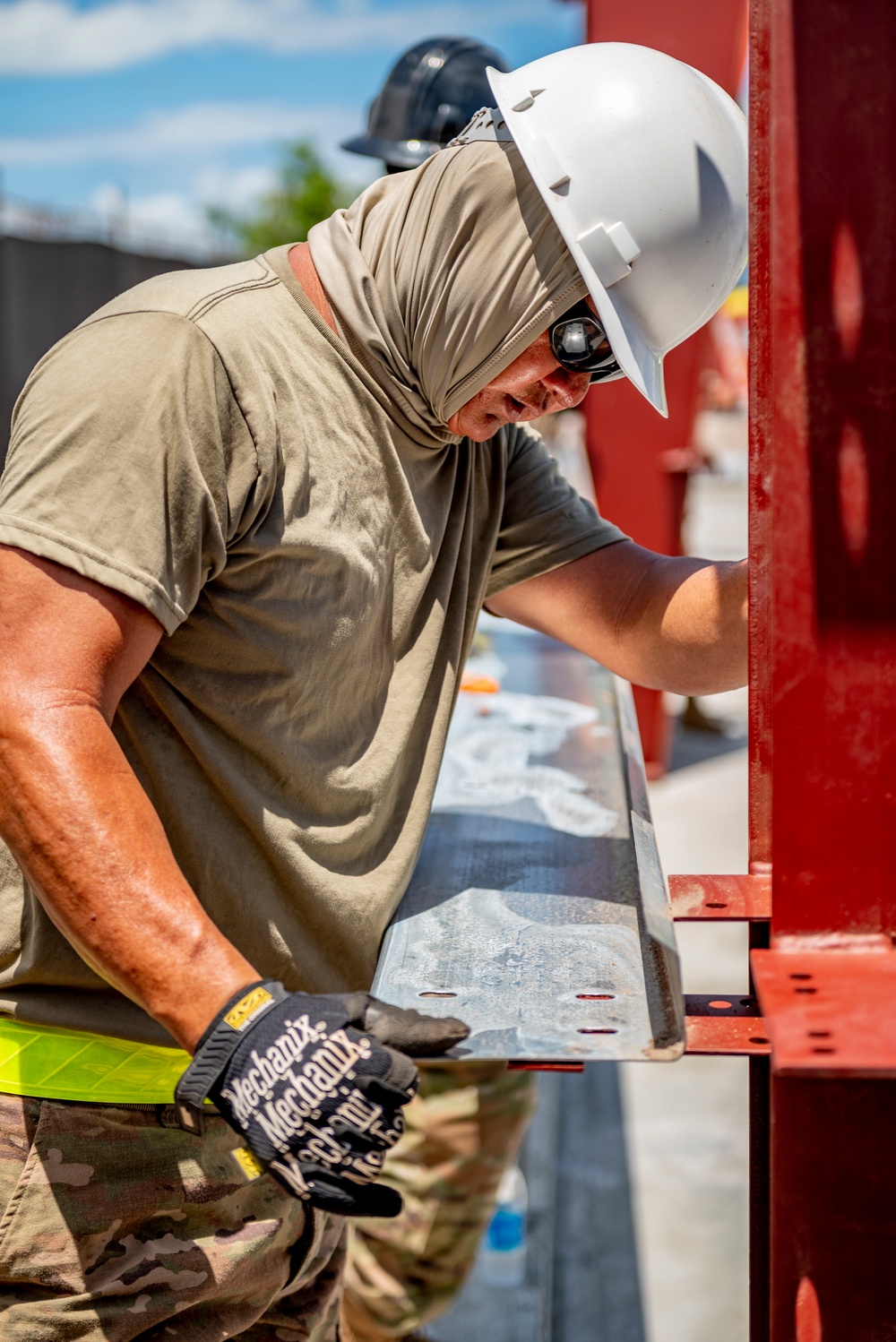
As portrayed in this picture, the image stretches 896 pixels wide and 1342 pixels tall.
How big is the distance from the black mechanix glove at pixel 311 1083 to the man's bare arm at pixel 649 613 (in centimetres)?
94

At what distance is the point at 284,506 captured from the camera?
1614 mm

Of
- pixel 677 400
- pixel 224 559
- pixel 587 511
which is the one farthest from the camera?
pixel 677 400

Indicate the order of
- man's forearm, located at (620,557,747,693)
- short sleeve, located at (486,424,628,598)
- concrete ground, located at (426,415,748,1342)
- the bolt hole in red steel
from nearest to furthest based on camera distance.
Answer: the bolt hole in red steel < man's forearm, located at (620,557,747,693) < short sleeve, located at (486,424,628,598) < concrete ground, located at (426,415,748,1342)

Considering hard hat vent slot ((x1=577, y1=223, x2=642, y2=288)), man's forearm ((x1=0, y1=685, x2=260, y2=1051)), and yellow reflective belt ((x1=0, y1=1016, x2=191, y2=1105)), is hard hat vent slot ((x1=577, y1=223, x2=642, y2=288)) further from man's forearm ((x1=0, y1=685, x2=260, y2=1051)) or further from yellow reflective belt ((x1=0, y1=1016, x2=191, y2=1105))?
yellow reflective belt ((x1=0, y1=1016, x2=191, y2=1105))

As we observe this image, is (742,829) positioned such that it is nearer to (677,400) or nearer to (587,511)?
(677,400)

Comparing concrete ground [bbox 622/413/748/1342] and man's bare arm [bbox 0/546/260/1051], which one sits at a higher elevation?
man's bare arm [bbox 0/546/260/1051]

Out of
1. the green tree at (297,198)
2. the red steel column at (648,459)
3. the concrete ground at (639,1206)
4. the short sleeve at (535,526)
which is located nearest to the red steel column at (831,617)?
the short sleeve at (535,526)

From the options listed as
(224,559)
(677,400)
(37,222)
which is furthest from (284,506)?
(37,222)

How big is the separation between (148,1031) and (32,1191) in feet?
0.86

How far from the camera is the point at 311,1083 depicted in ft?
4.31

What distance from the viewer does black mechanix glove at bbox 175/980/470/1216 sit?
132 centimetres

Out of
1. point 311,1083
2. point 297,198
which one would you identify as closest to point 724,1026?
point 311,1083

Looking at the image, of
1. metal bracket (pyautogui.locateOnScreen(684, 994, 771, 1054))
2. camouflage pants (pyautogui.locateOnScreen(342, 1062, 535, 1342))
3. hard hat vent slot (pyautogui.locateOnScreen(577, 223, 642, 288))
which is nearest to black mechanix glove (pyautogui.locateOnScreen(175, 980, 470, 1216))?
metal bracket (pyautogui.locateOnScreen(684, 994, 771, 1054))

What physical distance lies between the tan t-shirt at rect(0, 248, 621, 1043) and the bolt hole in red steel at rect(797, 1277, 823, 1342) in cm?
82
